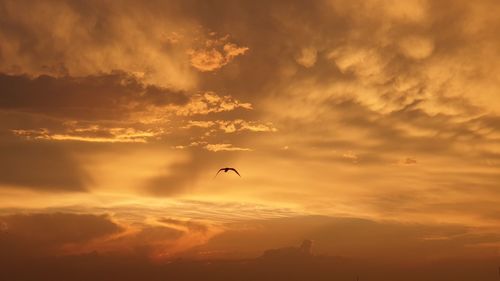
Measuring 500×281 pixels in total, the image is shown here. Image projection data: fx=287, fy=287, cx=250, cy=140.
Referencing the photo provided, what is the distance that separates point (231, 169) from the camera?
101 metres

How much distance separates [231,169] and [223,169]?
9.25ft

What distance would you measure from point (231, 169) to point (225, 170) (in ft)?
7.82

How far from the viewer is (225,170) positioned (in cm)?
10019

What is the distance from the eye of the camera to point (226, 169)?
10069cm

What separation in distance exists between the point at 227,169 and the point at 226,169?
1.35 ft

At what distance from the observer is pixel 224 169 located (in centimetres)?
10112

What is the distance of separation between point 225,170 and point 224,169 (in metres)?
1.06

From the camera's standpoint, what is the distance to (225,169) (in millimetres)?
101062

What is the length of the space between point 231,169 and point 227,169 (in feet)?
5.38

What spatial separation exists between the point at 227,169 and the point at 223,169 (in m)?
1.59

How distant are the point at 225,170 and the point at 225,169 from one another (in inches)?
36.1

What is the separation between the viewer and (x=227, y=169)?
100500mm
